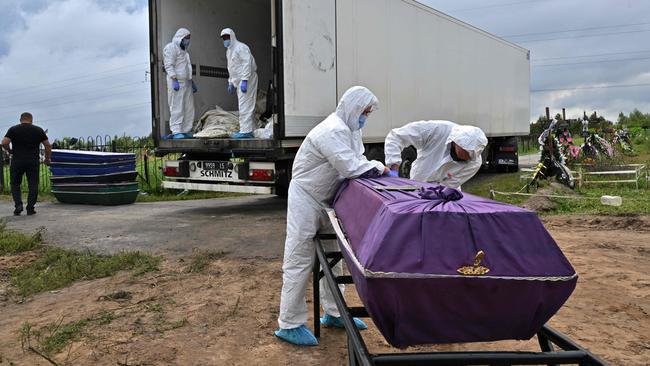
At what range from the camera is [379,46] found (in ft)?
29.7

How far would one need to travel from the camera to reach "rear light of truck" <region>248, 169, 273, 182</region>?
7820mm

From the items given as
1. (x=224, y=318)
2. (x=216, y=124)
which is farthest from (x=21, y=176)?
(x=224, y=318)

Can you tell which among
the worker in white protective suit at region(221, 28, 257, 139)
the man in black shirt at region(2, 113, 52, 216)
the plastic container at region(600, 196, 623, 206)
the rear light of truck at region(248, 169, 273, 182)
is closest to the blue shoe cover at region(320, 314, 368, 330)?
the rear light of truck at region(248, 169, 273, 182)

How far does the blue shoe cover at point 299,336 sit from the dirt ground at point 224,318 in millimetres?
60

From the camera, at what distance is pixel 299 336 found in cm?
356

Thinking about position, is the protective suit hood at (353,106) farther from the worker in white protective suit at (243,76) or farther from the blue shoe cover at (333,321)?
the worker in white protective suit at (243,76)

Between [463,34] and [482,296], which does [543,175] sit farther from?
[482,296]

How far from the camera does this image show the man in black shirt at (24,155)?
8.88 metres

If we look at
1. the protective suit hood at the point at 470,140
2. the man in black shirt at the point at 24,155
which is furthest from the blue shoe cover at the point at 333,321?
the man in black shirt at the point at 24,155

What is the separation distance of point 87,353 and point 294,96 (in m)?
4.63

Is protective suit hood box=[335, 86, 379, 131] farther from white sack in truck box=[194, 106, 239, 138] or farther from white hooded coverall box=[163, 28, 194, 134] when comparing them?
white hooded coverall box=[163, 28, 194, 134]

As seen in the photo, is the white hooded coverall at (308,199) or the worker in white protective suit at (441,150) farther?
the worker in white protective suit at (441,150)

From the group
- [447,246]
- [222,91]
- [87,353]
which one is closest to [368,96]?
[447,246]

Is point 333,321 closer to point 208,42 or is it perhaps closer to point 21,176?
point 208,42
